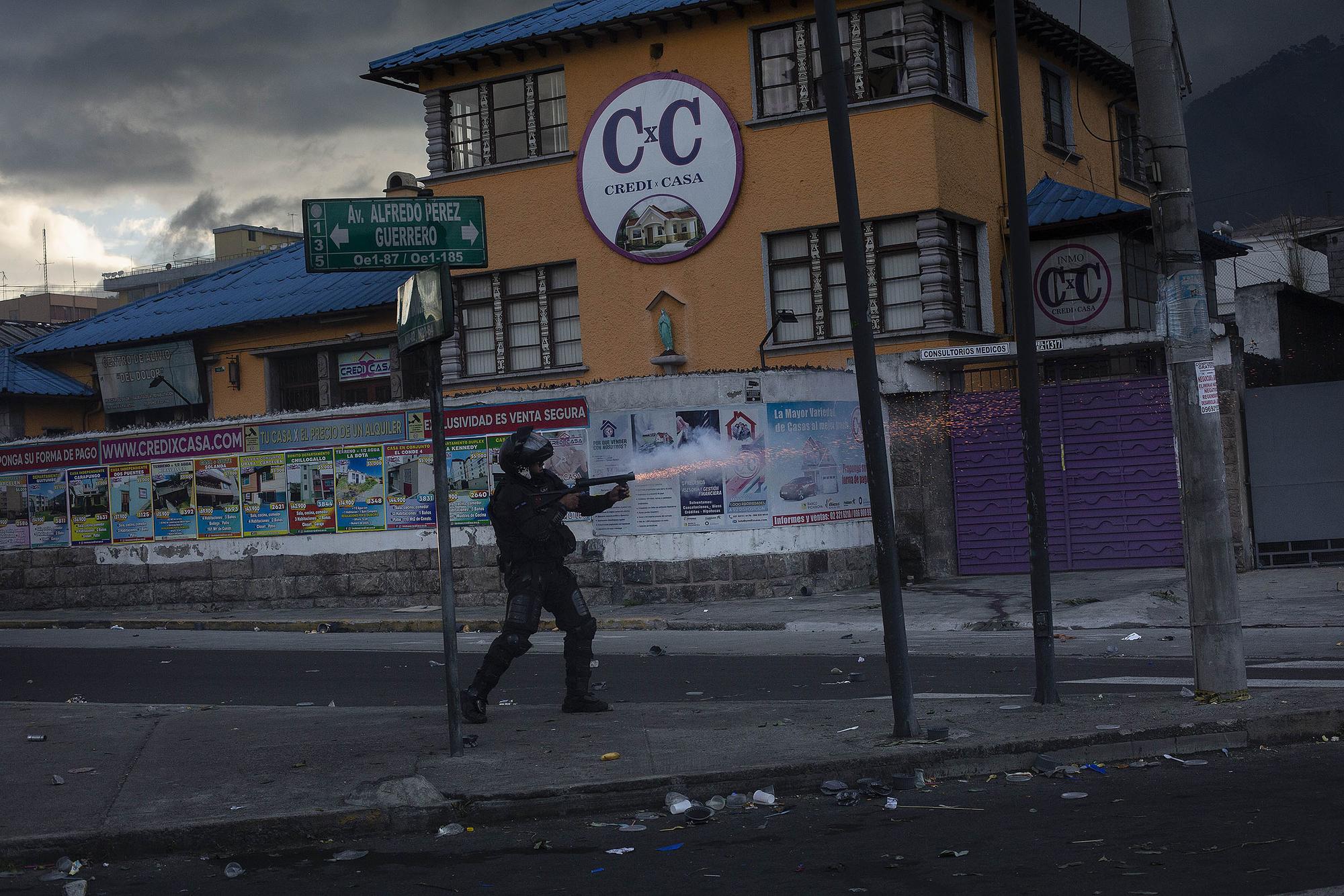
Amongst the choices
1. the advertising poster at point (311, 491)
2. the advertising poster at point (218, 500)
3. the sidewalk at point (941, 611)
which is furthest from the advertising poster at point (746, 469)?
the advertising poster at point (218, 500)

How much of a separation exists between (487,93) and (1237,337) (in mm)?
13079

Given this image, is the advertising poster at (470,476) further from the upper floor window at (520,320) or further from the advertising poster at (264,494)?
the upper floor window at (520,320)

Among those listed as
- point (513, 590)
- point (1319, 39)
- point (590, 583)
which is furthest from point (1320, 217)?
point (1319, 39)

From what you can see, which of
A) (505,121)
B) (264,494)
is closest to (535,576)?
(264,494)

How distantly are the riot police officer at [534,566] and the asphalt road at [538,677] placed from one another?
1.15 m

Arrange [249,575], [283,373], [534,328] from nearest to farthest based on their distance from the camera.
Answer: [249,575]
[534,328]
[283,373]

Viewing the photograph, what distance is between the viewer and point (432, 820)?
6754 mm

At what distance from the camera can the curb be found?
21.2 ft

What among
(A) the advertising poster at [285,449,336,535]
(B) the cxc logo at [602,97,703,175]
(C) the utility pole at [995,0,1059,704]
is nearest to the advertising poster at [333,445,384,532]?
(A) the advertising poster at [285,449,336,535]

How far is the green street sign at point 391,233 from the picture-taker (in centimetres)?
768

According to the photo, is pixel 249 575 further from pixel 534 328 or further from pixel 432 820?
pixel 432 820

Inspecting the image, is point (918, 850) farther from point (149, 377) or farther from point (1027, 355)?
point (149, 377)

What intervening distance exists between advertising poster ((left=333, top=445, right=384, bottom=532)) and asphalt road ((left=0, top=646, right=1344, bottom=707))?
5091 mm

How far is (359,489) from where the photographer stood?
2056 centimetres
